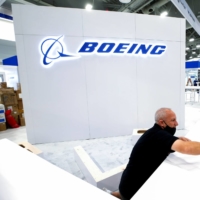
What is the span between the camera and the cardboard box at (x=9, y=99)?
4.92 metres

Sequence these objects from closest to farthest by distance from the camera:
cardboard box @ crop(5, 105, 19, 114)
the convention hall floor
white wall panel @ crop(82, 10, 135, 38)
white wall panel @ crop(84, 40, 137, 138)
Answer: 1. the convention hall floor
2. white wall panel @ crop(82, 10, 135, 38)
3. white wall panel @ crop(84, 40, 137, 138)
4. cardboard box @ crop(5, 105, 19, 114)

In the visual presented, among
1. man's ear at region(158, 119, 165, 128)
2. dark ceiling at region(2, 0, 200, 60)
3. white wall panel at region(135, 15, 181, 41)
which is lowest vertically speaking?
man's ear at region(158, 119, 165, 128)

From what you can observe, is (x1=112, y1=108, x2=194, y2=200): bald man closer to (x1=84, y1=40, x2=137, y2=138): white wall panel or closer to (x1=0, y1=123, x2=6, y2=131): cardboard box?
(x1=84, y1=40, x2=137, y2=138): white wall panel

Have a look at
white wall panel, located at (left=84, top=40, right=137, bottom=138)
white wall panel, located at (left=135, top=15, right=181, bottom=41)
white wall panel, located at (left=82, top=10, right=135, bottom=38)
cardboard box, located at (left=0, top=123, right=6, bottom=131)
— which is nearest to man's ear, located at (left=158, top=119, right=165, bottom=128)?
white wall panel, located at (left=84, top=40, right=137, bottom=138)

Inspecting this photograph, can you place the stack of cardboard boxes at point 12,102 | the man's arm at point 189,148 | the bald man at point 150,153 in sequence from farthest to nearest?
the stack of cardboard boxes at point 12,102, the bald man at point 150,153, the man's arm at point 189,148

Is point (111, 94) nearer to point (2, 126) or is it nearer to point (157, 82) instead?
point (157, 82)

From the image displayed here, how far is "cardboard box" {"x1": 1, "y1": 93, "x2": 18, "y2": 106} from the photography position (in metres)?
4.92

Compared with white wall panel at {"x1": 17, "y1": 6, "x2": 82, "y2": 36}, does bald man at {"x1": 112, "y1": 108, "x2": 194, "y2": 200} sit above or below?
below

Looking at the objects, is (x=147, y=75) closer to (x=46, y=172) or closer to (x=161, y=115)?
(x=161, y=115)

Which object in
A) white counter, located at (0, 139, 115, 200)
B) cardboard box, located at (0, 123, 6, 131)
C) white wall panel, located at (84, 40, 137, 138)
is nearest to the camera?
white counter, located at (0, 139, 115, 200)

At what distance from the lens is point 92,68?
3637mm

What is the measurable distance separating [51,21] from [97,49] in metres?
1.20

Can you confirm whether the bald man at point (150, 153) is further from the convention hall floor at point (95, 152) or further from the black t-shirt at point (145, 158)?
the convention hall floor at point (95, 152)

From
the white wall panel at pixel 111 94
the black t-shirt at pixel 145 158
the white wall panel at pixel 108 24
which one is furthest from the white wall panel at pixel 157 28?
the black t-shirt at pixel 145 158
